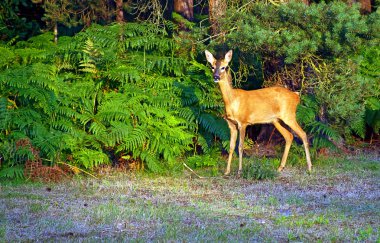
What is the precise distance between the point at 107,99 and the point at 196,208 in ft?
10.4

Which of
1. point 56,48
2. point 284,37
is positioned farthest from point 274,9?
point 56,48

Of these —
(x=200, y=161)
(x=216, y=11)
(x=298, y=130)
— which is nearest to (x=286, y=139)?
(x=298, y=130)

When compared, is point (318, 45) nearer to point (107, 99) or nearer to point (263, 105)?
point (263, 105)

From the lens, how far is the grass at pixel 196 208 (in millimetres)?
6648

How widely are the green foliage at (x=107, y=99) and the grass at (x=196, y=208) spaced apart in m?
0.50

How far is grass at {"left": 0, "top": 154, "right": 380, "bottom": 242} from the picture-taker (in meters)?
6.65

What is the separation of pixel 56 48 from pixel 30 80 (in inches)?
46.6

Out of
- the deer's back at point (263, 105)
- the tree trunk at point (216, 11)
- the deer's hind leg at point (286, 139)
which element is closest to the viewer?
the deer's back at point (263, 105)

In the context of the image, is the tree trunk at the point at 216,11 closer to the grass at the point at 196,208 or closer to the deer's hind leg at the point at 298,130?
the deer's hind leg at the point at 298,130

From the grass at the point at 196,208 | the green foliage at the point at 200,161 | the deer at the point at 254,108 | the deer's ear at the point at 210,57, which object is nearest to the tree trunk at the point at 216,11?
the deer at the point at 254,108

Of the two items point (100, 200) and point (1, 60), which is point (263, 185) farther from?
point (1, 60)

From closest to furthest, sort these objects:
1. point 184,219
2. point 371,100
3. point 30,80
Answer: point 184,219, point 30,80, point 371,100

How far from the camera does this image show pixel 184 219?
7242mm

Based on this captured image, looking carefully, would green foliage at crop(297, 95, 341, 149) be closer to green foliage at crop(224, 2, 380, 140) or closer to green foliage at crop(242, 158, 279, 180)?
green foliage at crop(224, 2, 380, 140)
